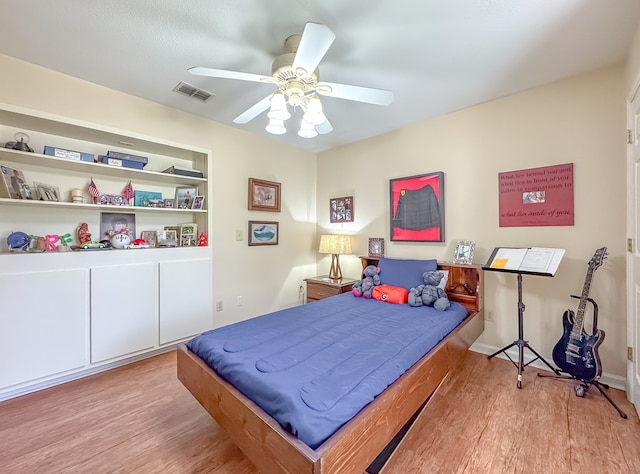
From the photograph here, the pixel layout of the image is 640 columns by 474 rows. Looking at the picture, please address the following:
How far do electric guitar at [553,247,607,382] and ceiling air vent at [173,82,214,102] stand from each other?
3.38 m

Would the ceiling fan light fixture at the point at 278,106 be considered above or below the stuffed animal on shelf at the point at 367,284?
above

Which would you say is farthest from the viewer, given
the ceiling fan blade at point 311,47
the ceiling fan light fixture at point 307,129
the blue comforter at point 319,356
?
the ceiling fan light fixture at point 307,129

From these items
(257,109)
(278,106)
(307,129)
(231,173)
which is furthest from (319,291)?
(278,106)

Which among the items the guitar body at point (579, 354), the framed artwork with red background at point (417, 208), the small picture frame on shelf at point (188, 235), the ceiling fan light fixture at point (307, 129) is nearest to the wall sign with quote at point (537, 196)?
the framed artwork with red background at point (417, 208)

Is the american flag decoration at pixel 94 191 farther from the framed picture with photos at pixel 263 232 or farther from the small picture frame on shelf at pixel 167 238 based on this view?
the framed picture with photos at pixel 263 232

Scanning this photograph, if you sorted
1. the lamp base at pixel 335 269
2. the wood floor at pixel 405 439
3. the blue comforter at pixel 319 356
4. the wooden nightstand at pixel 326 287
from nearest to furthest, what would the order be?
the blue comforter at pixel 319 356 → the wood floor at pixel 405 439 → the wooden nightstand at pixel 326 287 → the lamp base at pixel 335 269

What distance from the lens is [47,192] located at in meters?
2.19

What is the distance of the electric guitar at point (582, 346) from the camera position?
1910 mm

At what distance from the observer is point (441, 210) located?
3.00 meters

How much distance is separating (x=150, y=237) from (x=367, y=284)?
2267 mm

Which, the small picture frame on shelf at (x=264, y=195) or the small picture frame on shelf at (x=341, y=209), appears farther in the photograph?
the small picture frame on shelf at (x=341, y=209)

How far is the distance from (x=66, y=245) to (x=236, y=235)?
1524 mm

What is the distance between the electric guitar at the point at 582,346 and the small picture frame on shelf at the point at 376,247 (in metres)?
1.82

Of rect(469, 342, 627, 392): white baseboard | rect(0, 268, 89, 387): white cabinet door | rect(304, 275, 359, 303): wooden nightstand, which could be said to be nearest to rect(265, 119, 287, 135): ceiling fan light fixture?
rect(0, 268, 89, 387): white cabinet door
